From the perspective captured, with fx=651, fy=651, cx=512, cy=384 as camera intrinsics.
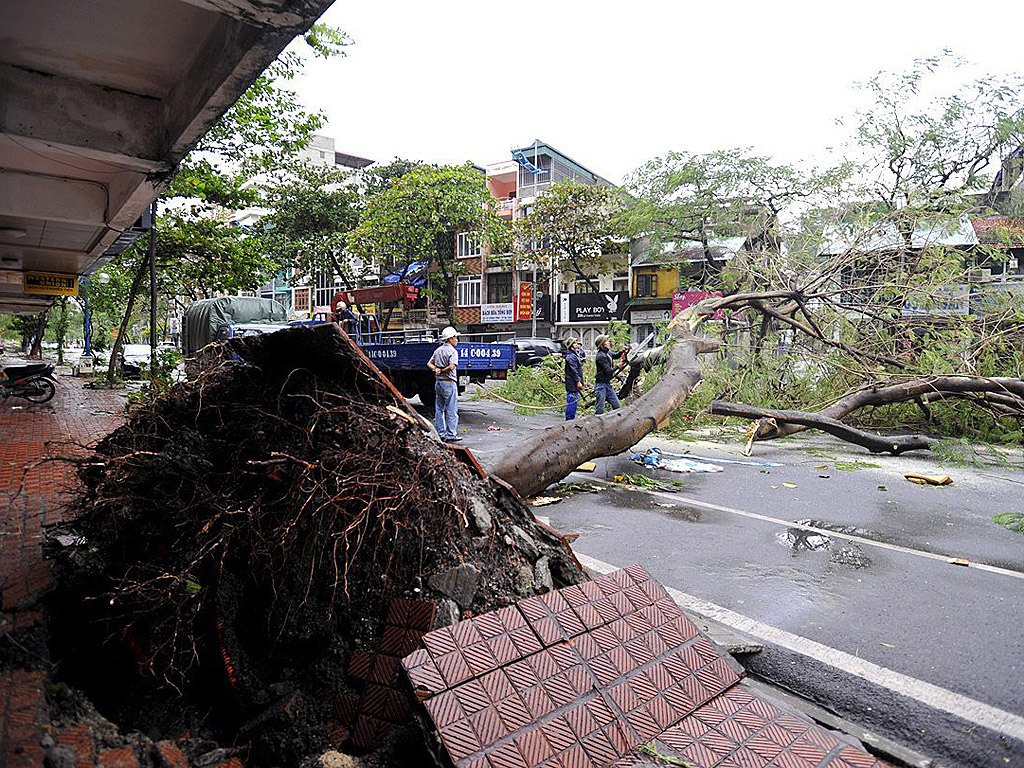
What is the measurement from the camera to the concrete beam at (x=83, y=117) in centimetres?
390

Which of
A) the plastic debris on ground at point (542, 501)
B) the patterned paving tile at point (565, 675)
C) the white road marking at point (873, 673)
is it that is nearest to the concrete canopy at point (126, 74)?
the patterned paving tile at point (565, 675)

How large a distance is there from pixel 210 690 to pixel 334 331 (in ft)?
5.49

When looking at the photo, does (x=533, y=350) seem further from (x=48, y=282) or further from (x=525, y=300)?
(x=48, y=282)

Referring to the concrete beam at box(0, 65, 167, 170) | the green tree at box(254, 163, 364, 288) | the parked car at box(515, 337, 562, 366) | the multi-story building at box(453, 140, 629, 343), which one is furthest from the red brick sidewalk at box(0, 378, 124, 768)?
the multi-story building at box(453, 140, 629, 343)

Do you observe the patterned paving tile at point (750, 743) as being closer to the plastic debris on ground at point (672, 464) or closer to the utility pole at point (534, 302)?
the plastic debris on ground at point (672, 464)

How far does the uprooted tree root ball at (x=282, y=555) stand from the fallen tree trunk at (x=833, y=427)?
709cm

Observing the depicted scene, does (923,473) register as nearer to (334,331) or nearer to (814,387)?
(814,387)

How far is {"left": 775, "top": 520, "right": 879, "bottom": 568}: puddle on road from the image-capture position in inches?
194

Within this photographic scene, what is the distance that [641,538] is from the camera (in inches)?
214

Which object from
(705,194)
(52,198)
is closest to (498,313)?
(705,194)

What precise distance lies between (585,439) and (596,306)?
95.6ft

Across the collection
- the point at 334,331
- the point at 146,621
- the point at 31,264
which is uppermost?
the point at 31,264

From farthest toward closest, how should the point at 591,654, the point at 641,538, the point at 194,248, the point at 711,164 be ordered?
the point at 711,164
the point at 194,248
the point at 641,538
the point at 591,654

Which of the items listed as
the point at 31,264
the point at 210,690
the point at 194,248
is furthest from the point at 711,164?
the point at 210,690
